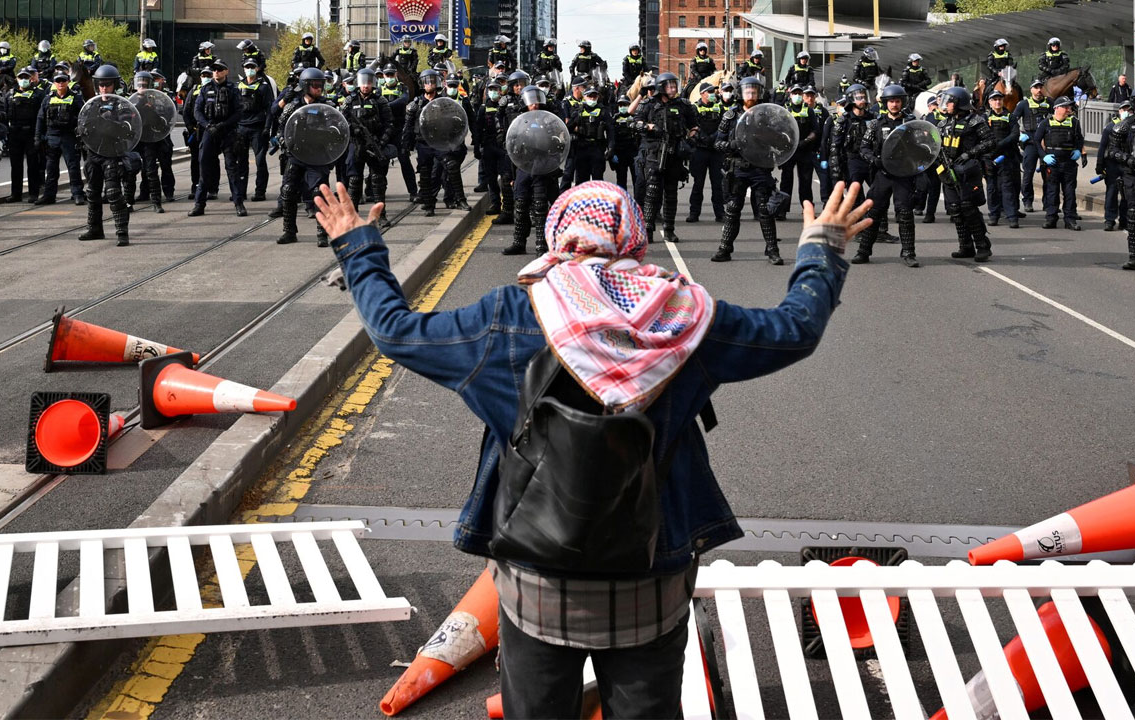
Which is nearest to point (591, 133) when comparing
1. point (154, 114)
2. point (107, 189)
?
point (154, 114)

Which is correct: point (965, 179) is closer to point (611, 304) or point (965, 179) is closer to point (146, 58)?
point (611, 304)

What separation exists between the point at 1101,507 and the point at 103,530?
151 inches

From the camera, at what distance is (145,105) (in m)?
15.9

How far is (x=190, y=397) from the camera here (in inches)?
268

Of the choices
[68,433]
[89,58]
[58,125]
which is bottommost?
[68,433]

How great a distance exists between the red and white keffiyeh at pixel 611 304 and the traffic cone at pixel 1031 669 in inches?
70.2

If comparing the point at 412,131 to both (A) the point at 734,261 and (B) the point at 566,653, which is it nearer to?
(A) the point at 734,261

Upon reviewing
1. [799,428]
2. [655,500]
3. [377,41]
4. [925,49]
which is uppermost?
[377,41]

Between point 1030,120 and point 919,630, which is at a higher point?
point 1030,120

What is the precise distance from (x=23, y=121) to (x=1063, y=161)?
14714 mm

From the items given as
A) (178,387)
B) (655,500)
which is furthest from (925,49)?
(655,500)

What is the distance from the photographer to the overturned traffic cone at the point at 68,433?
5.87m

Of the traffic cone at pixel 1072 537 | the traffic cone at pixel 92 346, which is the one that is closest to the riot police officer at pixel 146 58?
the traffic cone at pixel 92 346

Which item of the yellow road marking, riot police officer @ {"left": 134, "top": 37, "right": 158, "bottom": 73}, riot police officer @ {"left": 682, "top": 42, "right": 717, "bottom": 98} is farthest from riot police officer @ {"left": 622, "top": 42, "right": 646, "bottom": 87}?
the yellow road marking
